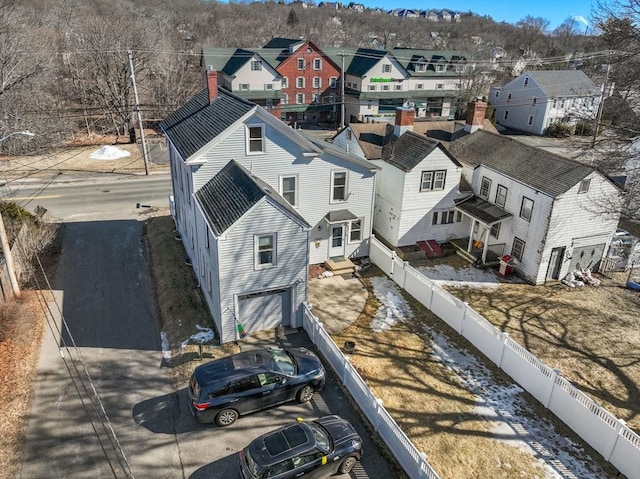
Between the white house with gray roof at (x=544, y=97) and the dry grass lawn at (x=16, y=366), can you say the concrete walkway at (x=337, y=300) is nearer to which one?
the dry grass lawn at (x=16, y=366)

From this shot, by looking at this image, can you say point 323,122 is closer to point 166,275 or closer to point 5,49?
point 5,49

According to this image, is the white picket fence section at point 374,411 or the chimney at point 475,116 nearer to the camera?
the white picket fence section at point 374,411

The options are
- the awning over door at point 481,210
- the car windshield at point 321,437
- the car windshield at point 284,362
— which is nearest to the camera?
the car windshield at point 321,437

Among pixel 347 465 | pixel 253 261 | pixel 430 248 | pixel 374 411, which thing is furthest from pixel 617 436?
pixel 430 248

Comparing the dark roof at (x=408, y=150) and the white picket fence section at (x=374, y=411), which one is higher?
the dark roof at (x=408, y=150)

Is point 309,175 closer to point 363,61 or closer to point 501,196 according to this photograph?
point 501,196

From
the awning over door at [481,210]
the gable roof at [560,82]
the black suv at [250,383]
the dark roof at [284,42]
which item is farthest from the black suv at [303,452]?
the gable roof at [560,82]

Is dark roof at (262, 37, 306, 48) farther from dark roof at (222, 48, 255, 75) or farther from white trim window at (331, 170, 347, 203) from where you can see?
white trim window at (331, 170, 347, 203)

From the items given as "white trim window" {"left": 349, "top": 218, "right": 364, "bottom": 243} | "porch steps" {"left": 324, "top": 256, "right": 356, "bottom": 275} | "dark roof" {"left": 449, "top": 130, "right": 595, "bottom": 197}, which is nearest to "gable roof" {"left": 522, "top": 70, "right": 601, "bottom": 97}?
"dark roof" {"left": 449, "top": 130, "right": 595, "bottom": 197}
